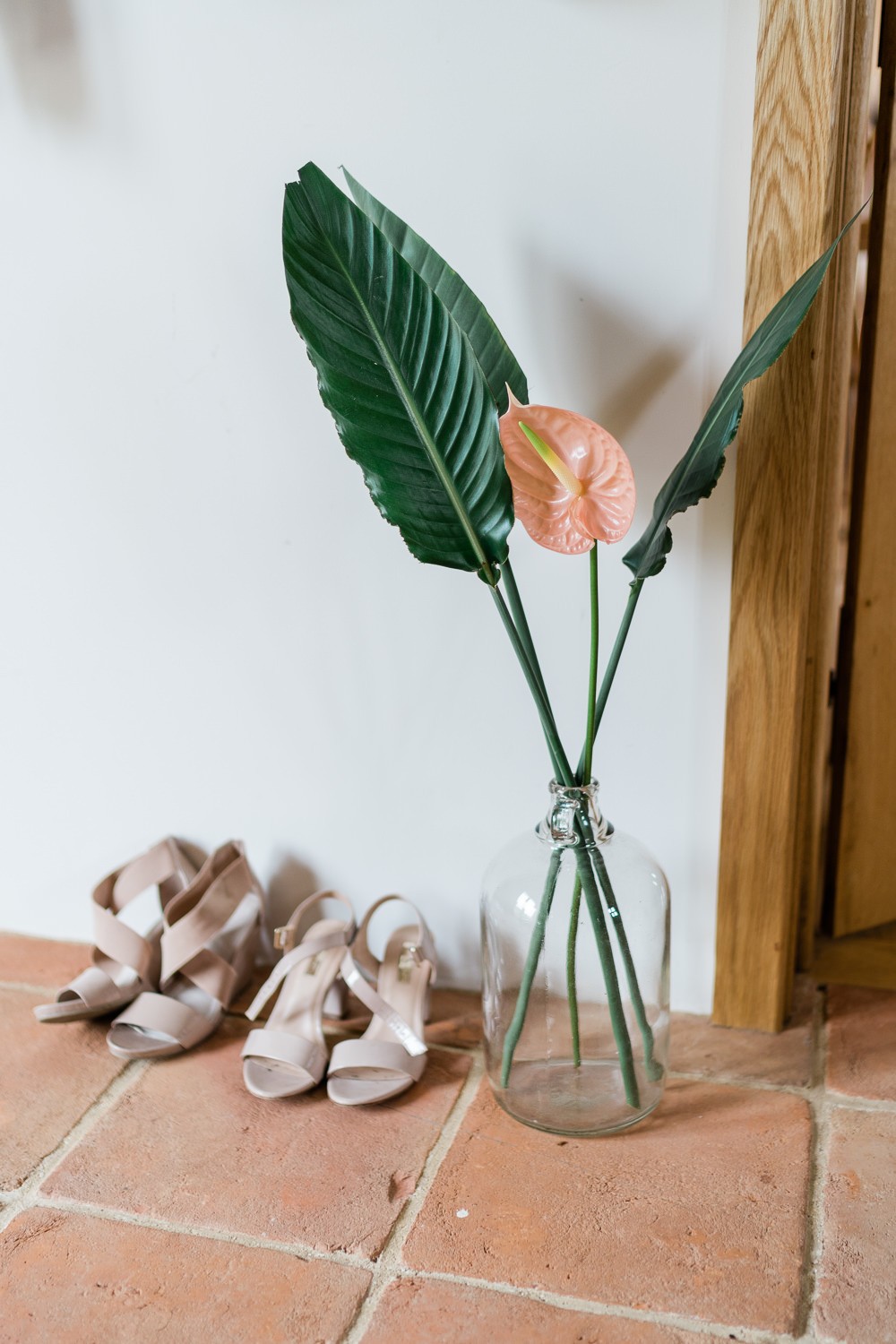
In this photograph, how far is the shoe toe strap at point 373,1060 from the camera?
4.90 ft

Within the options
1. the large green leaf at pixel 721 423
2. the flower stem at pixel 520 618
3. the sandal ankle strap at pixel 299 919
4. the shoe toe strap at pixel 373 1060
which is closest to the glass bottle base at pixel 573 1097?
the shoe toe strap at pixel 373 1060

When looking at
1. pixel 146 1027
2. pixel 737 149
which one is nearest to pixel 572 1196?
pixel 146 1027

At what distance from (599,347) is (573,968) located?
30.5 inches

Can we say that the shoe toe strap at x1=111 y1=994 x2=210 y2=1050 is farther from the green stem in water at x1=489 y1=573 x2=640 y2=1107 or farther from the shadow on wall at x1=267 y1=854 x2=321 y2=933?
the green stem in water at x1=489 y1=573 x2=640 y2=1107

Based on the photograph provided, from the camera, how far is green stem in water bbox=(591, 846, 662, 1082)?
1.38 metres

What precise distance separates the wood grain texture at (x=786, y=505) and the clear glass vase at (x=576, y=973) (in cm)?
18

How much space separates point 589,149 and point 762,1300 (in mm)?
1288

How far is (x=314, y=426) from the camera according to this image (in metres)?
A: 1.56

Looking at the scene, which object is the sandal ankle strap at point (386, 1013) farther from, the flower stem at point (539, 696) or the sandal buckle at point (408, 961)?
the flower stem at point (539, 696)

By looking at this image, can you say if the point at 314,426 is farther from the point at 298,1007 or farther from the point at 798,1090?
the point at 798,1090

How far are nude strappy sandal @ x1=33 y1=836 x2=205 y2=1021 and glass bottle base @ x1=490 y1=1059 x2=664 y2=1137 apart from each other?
1.86 feet

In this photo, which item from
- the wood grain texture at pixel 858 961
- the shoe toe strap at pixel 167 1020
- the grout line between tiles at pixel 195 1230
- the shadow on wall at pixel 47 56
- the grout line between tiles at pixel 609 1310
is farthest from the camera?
the wood grain texture at pixel 858 961

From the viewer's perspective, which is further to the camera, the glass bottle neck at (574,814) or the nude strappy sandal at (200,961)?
the nude strappy sandal at (200,961)

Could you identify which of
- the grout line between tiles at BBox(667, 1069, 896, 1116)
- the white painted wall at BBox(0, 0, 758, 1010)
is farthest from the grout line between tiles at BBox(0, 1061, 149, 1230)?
the grout line between tiles at BBox(667, 1069, 896, 1116)
